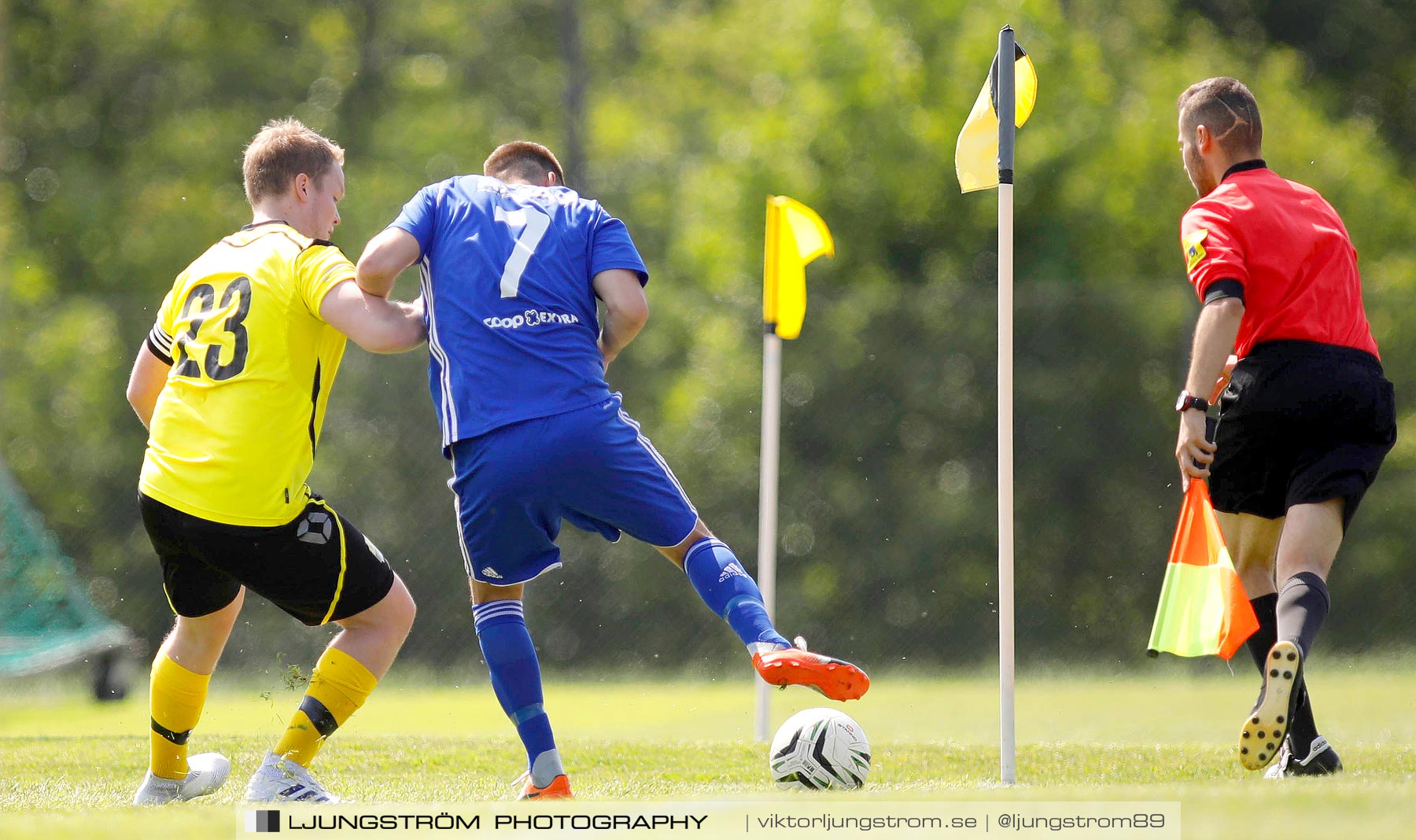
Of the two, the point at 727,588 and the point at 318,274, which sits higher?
the point at 318,274

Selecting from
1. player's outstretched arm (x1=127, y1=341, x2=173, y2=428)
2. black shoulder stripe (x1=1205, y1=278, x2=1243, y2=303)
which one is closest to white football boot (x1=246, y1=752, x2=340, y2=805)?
player's outstretched arm (x1=127, y1=341, x2=173, y2=428)

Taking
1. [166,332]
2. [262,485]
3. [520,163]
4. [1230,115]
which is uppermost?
[1230,115]

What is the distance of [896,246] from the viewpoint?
12.9m

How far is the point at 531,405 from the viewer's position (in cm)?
384

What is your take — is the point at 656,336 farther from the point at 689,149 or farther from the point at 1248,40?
the point at 1248,40

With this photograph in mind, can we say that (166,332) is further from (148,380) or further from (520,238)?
(520,238)

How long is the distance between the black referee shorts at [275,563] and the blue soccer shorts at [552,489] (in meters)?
0.39

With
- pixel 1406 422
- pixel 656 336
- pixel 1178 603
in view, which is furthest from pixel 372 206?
pixel 1178 603

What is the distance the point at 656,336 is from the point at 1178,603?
8.31 metres

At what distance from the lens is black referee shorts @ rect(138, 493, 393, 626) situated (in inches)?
159

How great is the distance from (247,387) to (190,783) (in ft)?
4.16

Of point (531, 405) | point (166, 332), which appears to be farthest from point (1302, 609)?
point (166, 332)

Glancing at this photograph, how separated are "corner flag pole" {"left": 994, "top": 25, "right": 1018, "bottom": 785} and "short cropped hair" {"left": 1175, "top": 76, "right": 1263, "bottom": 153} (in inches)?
24.0

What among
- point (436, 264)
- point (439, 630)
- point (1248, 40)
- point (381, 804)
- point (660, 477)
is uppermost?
point (1248, 40)
